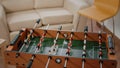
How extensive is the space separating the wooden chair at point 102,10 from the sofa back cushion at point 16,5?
1.01 meters

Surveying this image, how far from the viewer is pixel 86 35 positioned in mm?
1976

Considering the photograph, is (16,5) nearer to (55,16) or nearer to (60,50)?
(55,16)

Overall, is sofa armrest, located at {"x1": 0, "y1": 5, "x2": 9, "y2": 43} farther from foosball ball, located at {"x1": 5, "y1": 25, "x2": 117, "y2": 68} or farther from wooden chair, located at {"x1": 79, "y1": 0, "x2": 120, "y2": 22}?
wooden chair, located at {"x1": 79, "y1": 0, "x2": 120, "y2": 22}

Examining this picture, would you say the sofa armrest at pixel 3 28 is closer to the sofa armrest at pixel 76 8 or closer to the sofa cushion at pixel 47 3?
the sofa cushion at pixel 47 3

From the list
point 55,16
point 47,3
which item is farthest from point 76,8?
point 47,3

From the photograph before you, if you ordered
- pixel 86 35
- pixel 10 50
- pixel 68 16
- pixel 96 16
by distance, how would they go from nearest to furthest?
pixel 10 50
pixel 86 35
pixel 96 16
pixel 68 16

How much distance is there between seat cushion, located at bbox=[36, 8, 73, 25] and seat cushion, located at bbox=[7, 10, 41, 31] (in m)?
0.13

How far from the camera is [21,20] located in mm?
3078

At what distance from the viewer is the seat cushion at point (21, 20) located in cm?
304

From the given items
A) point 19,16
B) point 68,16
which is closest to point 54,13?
point 68,16

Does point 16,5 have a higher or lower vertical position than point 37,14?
higher

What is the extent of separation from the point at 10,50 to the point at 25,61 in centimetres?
17

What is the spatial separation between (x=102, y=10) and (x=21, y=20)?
4.25 feet

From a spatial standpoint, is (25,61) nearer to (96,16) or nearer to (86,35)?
(86,35)
